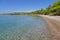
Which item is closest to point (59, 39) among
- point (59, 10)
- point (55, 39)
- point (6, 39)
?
point (55, 39)

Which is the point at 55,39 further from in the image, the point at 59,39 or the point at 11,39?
the point at 11,39

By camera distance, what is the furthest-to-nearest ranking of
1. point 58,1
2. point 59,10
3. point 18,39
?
point 58,1, point 59,10, point 18,39

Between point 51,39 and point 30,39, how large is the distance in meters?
1.77

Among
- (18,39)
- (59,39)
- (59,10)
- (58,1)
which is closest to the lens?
(59,39)

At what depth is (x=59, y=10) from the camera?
67.9 m

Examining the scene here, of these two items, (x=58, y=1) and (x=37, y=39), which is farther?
(x=58, y=1)

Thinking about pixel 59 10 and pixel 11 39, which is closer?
pixel 11 39

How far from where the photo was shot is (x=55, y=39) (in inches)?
410

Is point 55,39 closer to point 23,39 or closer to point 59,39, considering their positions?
point 59,39

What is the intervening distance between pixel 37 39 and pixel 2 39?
10.0 feet

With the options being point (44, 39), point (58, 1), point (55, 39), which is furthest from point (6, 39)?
point (58, 1)

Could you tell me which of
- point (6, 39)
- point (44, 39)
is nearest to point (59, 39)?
point (44, 39)

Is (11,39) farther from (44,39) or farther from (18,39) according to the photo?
(44,39)

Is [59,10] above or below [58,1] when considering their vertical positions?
below
